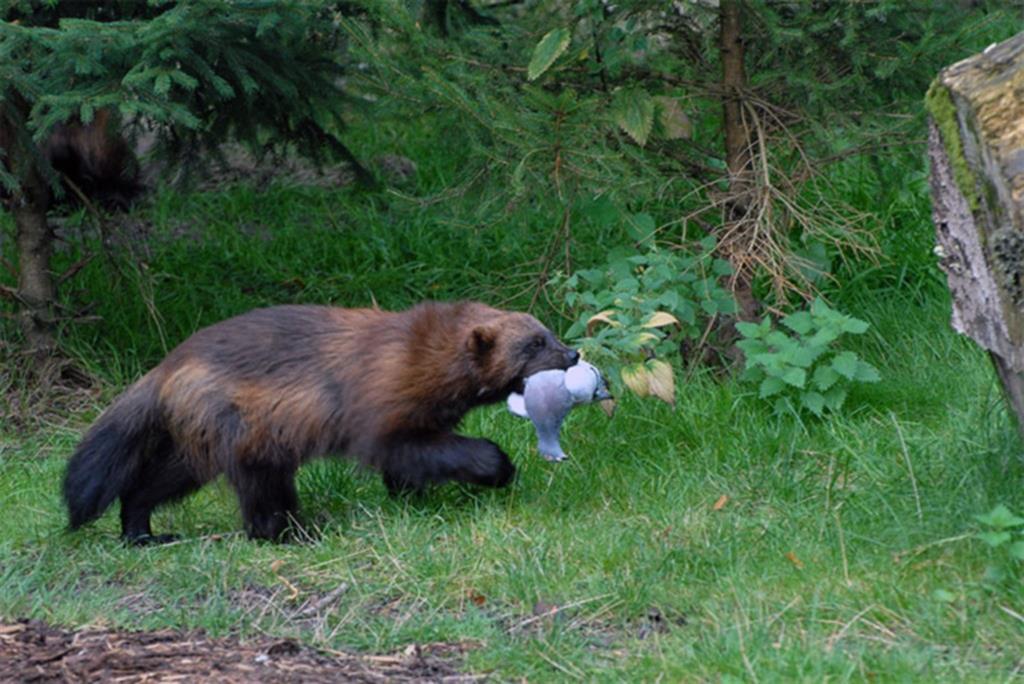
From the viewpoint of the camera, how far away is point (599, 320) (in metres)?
6.16

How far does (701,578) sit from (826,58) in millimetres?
2782

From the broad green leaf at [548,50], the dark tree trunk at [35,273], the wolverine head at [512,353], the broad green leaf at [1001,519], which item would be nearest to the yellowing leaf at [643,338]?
the wolverine head at [512,353]

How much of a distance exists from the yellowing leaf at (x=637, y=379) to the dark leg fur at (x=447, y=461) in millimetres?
592

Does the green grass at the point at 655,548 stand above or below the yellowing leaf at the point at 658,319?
below

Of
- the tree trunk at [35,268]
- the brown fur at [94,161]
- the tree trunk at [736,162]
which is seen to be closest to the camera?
the tree trunk at [736,162]

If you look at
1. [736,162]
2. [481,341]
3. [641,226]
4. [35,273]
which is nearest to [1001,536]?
[481,341]

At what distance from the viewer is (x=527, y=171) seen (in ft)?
19.9

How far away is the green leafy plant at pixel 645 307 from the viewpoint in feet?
18.5

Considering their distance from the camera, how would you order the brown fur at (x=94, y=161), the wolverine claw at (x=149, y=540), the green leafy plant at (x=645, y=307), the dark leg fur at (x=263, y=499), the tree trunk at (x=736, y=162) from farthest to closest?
the brown fur at (x=94, y=161) → the tree trunk at (x=736, y=162) → the green leafy plant at (x=645, y=307) → the wolverine claw at (x=149, y=540) → the dark leg fur at (x=263, y=499)

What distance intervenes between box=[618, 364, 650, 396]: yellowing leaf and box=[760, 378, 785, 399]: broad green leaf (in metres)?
0.47

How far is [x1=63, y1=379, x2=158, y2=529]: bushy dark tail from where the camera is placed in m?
5.47

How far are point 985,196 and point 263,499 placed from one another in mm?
2677

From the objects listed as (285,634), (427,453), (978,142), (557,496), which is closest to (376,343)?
(427,453)

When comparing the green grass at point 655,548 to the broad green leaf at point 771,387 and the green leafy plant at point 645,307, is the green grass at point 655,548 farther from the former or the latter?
the green leafy plant at point 645,307
